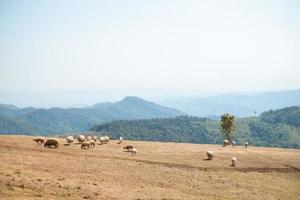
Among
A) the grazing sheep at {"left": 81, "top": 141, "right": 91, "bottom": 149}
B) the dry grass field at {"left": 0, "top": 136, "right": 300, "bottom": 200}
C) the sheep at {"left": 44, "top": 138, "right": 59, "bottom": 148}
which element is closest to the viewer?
the dry grass field at {"left": 0, "top": 136, "right": 300, "bottom": 200}

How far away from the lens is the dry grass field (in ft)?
139

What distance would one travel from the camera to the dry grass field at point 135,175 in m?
42.2

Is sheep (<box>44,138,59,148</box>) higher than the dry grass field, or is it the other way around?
sheep (<box>44,138,59,148</box>)

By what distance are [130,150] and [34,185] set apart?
36737 mm

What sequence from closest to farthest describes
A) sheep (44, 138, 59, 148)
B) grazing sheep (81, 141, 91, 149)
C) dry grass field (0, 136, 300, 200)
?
dry grass field (0, 136, 300, 200), sheep (44, 138, 59, 148), grazing sheep (81, 141, 91, 149)

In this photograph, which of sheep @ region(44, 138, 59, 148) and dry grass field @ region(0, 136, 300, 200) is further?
sheep @ region(44, 138, 59, 148)

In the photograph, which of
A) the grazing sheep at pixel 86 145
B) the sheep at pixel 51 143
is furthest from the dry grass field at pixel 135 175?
the grazing sheep at pixel 86 145

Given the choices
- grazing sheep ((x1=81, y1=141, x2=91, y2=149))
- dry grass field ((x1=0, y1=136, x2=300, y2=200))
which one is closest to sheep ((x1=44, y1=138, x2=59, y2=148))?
dry grass field ((x1=0, y1=136, x2=300, y2=200))

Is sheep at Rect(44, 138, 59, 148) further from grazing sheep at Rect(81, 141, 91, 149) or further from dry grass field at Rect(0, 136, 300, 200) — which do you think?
grazing sheep at Rect(81, 141, 91, 149)

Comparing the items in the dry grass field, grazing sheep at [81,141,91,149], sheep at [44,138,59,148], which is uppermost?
sheep at [44,138,59,148]

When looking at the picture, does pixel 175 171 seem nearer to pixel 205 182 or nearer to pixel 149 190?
pixel 205 182

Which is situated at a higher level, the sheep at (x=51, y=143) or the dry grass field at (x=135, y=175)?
the sheep at (x=51, y=143)

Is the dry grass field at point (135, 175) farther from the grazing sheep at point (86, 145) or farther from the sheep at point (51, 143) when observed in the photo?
the grazing sheep at point (86, 145)

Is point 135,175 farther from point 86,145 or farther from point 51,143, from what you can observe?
point 86,145
